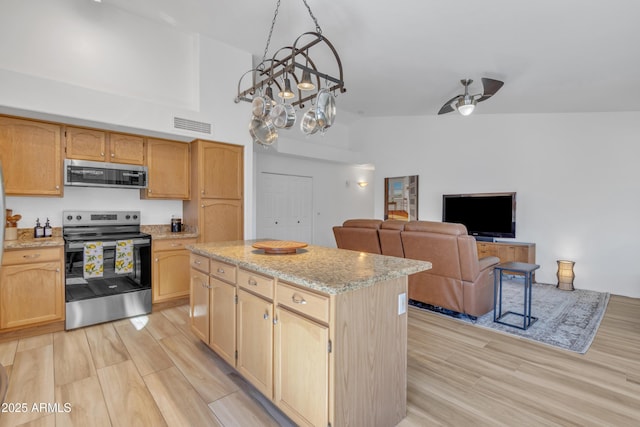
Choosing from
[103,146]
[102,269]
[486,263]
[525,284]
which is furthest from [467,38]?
[102,269]

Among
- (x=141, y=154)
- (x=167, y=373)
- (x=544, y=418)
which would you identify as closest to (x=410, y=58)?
(x=141, y=154)

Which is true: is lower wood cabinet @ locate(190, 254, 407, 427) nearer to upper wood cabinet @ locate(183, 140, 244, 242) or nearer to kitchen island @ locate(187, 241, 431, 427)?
kitchen island @ locate(187, 241, 431, 427)

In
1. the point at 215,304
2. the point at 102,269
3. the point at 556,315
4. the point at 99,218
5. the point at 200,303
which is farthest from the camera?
the point at 99,218

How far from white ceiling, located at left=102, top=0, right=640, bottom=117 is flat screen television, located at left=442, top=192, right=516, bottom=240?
1.64 metres

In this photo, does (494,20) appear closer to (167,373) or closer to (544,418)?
(544,418)

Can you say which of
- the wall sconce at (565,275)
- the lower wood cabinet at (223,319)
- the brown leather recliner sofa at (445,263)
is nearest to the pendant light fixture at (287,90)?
the lower wood cabinet at (223,319)

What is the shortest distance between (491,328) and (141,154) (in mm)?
4342

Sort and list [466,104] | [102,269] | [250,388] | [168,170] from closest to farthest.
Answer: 1. [250,388]
2. [102,269]
3. [168,170]
4. [466,104]

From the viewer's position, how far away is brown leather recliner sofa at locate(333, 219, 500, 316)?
3.32 meters

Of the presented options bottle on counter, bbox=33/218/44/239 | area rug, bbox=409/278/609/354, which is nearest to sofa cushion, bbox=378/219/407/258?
area rug, bbox=409/278/609/354

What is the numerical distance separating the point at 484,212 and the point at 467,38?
3356 millimetres

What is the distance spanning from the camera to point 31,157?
3.11 m

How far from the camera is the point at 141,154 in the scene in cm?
376

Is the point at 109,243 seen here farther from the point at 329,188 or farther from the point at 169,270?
the point at 329,188
